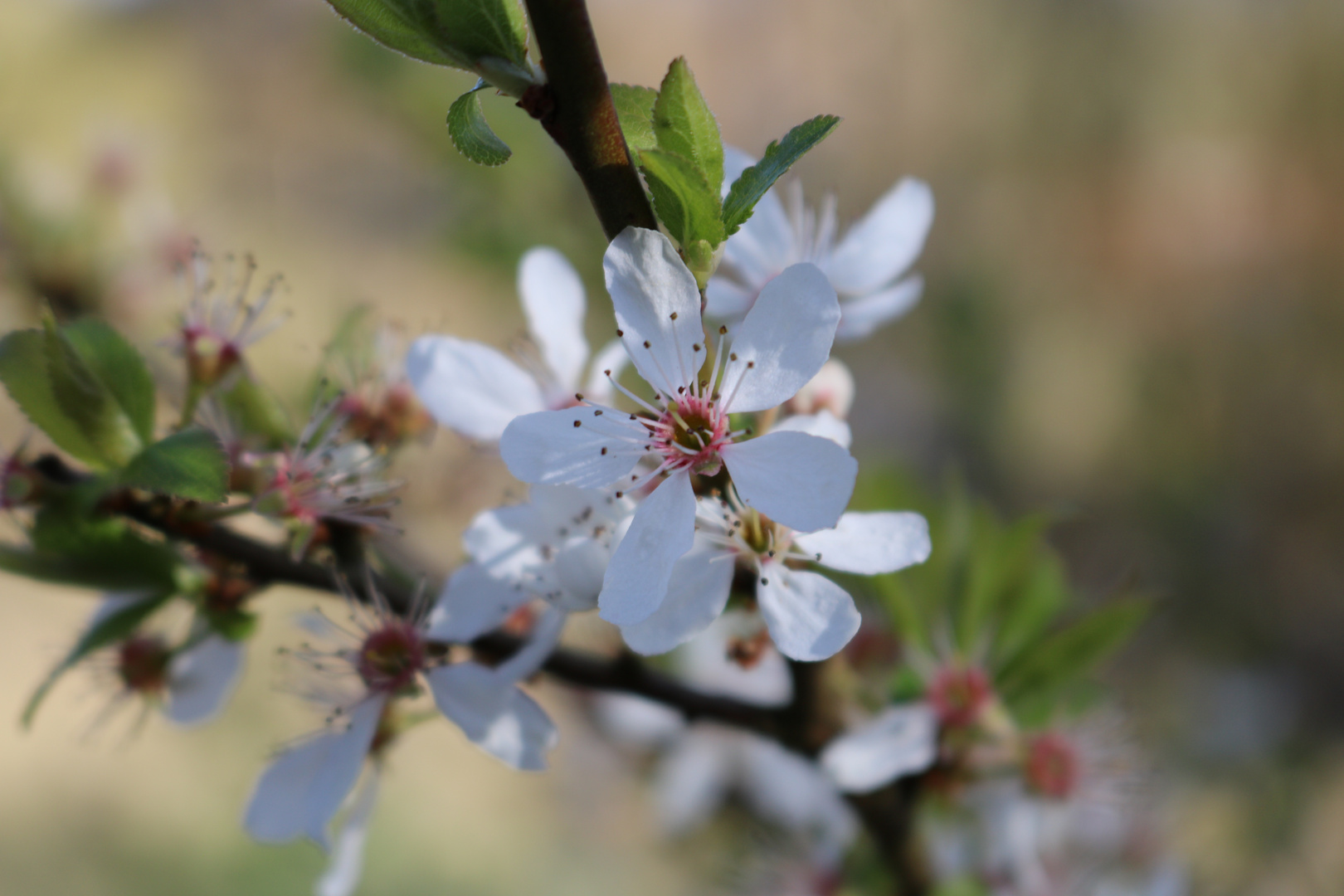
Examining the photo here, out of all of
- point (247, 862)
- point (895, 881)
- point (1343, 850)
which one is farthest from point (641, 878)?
point (895, 881)

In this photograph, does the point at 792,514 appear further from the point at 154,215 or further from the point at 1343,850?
the point at 1343,850

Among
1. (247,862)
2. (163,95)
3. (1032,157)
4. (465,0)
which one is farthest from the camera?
(163,95)

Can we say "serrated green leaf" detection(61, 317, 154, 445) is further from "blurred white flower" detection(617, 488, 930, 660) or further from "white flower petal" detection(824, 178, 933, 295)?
"white flower petal" detection(824, 178, 933, 295)

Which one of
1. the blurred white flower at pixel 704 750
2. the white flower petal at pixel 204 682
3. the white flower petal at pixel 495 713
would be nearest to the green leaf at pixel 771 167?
the white flower petal at pixel 495 713

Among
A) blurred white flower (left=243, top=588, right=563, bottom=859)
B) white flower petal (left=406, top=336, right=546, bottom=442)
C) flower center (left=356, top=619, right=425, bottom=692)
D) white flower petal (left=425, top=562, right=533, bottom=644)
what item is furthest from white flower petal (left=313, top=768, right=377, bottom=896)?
white flower petal (left=406, top=336, right=546, bottom=442)

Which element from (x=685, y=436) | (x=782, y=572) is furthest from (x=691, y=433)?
(x=782, y=572)

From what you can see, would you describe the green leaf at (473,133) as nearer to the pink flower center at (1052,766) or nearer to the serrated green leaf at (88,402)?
the serrated green leaf at (88,402)

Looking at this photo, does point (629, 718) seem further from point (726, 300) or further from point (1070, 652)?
point (726, 300)
